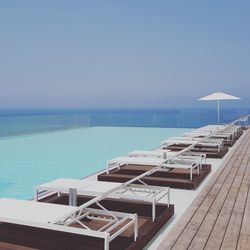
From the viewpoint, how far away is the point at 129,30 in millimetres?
28250

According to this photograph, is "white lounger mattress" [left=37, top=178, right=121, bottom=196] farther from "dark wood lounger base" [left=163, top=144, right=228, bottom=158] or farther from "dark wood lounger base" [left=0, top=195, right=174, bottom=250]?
"dark wood lounger base" [left=163, top=144, right=228, bottom=158]

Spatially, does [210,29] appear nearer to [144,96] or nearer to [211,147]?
[144,96]

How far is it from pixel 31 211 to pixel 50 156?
24.0 feet

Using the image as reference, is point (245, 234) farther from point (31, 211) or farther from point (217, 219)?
point (31, 211)

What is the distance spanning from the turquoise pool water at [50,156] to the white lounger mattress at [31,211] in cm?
298

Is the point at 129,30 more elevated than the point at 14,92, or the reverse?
the point at 129,30

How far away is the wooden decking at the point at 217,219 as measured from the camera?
10.0ft

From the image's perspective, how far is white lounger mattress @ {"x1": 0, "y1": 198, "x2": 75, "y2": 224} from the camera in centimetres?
276

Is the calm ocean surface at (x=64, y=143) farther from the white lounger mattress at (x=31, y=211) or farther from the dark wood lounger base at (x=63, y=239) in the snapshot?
the white lounger mattress at (x=31, y=211)

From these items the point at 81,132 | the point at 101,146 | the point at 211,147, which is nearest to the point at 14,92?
the point at 81,132

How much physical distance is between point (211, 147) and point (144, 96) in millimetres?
26257

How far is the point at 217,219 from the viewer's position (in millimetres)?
3637

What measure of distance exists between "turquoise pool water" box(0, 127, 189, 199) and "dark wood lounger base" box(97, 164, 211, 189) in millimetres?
1484

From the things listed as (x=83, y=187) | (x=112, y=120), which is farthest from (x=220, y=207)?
(x=112, y=120)
